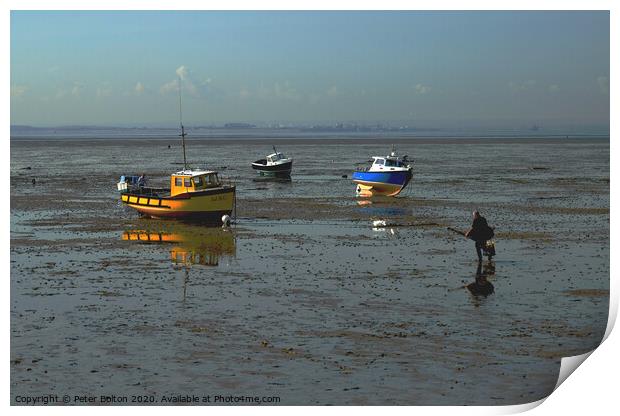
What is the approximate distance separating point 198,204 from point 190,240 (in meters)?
4.36

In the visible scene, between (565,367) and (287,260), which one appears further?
(287,260)

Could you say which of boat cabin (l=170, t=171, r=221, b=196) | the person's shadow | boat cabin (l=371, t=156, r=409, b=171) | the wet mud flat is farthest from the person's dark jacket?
boat cabin (l=371, t=156, r=409, b=171)

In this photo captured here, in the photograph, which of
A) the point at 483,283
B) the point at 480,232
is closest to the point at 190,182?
the point at 480,232

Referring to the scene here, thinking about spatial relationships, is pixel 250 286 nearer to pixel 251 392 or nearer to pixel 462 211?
pixel 251 392

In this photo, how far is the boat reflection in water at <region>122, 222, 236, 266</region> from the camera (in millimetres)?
25359

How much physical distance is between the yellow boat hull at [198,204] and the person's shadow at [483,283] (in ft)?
40.7

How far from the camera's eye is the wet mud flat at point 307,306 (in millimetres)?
14398

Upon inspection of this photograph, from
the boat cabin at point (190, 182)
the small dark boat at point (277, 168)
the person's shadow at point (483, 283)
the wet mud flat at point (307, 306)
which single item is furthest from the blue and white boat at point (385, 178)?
the person's shadow at point (483, 283)

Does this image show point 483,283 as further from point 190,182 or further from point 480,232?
point 190,182

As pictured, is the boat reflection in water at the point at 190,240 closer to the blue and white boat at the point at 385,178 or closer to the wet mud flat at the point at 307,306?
the wet mud flat at the point at 307,306

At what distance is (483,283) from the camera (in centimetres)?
2136

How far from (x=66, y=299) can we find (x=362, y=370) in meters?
7.98

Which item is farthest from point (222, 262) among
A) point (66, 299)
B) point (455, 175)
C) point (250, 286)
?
point (455, 175)

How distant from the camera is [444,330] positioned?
1709 centimetres
